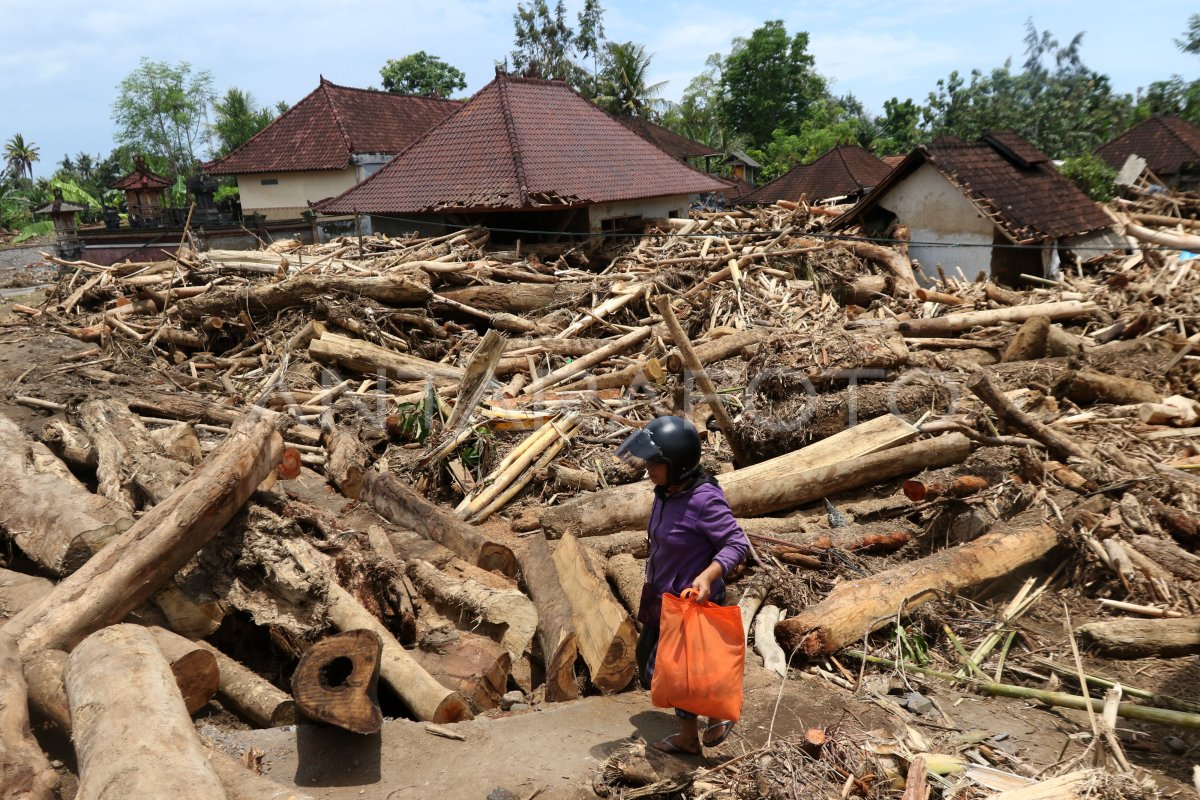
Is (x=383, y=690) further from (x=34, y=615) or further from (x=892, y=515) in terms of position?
(x=892, y=515)

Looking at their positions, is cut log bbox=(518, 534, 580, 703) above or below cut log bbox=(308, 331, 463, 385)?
below

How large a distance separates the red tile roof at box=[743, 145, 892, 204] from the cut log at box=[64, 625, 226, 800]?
2743cm

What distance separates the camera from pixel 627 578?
5945 mm

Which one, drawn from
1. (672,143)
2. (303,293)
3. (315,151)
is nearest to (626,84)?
(672,143)

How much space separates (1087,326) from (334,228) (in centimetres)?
1776

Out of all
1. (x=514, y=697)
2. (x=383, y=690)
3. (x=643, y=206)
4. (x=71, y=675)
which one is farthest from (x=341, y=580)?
(x=643, y=206)

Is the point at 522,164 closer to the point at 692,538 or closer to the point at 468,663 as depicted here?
→ the point at 468,663

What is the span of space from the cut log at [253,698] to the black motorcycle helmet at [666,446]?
2.33 metres

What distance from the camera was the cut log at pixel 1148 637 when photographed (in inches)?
209

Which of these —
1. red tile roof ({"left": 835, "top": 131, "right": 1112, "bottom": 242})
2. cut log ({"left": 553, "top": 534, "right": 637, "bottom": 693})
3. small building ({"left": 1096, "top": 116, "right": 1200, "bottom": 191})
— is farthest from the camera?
small building ({"left": 1096, "top": 116, "right": 1200, "bottom": 191})

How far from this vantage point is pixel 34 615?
15.1 feet

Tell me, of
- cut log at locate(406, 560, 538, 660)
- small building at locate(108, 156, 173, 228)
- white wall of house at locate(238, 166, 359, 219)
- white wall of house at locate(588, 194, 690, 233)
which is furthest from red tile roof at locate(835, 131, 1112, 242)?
small building at locate(108, 156, 173, 228)

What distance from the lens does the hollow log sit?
1349cm

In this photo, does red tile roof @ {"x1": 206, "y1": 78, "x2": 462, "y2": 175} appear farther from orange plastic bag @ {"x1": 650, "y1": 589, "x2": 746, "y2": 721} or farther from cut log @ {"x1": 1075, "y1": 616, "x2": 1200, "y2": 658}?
orange plastic bag @ {"x1": 650, "y1": 589, "x2": 746, "y2": 721}
